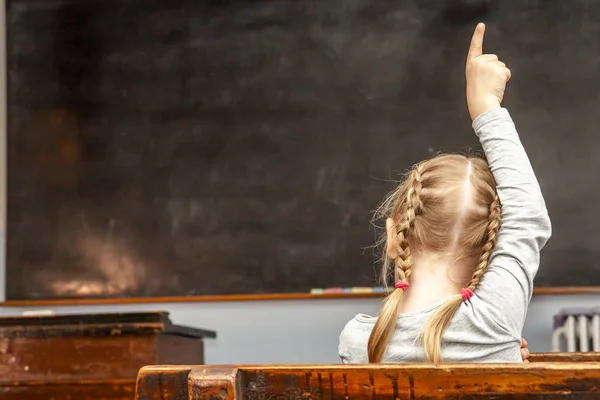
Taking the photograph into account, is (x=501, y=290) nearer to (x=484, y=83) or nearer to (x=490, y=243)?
(x=490, y=243)

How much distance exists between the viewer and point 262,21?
3961 millimetres

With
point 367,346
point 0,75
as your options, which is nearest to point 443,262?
point 367,346

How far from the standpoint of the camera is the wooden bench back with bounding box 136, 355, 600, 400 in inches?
32.4

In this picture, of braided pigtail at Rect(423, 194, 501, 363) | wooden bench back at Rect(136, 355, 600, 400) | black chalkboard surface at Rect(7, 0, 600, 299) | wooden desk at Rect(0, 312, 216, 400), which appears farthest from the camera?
black chalkboard surface at Rect(7, 0, 600, 299)

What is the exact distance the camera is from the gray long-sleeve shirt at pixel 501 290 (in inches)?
48.3

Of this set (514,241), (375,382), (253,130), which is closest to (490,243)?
(514,241)

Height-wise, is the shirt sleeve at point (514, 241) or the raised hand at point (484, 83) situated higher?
the raised hand at point (484, 83)

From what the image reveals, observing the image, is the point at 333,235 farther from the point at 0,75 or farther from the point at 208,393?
the point at 208,393

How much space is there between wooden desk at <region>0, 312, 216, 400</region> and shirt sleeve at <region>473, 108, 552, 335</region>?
6.09 ft

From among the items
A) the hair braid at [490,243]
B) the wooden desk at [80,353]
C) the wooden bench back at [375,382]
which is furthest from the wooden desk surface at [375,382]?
the wooden desk at [80,353]

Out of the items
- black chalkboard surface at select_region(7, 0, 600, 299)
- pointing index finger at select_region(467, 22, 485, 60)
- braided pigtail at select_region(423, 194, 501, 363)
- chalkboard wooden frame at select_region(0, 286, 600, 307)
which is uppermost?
black chalkboard surface at select_region(7, 0, 600, 299)

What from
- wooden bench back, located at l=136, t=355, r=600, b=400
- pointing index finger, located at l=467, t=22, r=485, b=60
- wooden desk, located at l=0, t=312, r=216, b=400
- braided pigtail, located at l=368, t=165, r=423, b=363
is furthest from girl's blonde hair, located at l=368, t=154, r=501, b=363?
wooden desk, located at l=0, t=312, r=216, b=400

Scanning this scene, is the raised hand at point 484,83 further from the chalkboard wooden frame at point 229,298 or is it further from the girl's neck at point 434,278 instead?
the chalkboard wooden frame at point 229,298

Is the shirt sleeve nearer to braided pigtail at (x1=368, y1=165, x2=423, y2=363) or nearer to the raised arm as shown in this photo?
the raised arm
